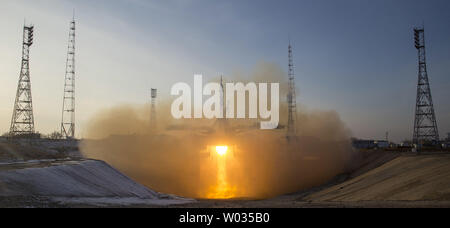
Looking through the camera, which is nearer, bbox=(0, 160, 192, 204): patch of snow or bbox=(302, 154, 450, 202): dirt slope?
bbox=(0, 160, 192, 204): patch of snow

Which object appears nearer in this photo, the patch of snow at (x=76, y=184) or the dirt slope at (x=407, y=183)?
the patch of snow at (x=76, y=184)

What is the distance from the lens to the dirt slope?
32.0 metres

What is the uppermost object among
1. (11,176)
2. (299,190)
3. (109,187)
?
(11,176)

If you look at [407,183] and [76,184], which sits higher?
[76,184]

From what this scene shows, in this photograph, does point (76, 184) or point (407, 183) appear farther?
point (407, 183)

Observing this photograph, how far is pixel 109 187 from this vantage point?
40.6 m

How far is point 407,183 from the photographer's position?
37.7m

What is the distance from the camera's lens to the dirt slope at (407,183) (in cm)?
3202
